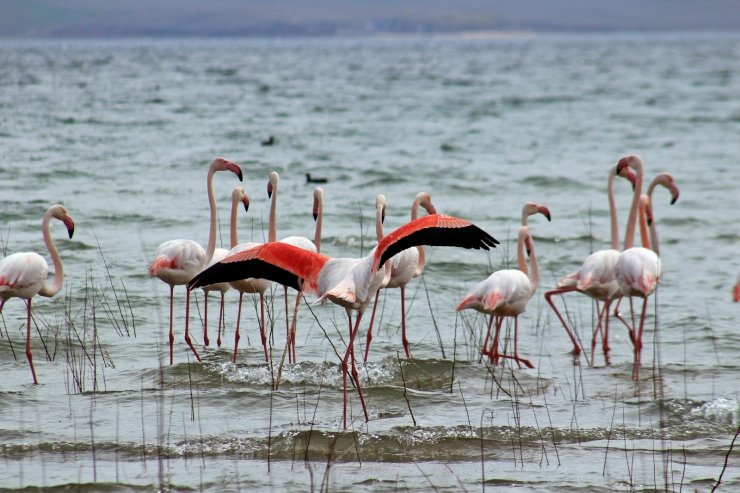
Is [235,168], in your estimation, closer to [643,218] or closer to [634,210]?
[634,210]

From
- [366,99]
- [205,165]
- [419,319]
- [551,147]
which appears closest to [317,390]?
[419,319]

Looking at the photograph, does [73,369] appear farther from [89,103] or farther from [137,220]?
[89,103]

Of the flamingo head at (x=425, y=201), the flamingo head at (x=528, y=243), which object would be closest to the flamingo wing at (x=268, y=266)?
the flamingo head at (x=425, y=201)

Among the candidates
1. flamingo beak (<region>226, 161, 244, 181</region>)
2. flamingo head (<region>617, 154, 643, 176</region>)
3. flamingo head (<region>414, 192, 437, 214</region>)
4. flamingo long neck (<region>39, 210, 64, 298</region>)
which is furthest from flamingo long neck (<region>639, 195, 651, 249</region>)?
flamingo long neck (<region>39, 210, 64, 298</region>)

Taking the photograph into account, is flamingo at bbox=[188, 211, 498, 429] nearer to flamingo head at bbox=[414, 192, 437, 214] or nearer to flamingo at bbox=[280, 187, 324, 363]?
flamingo at bbox=[280, 187, 324, 363]

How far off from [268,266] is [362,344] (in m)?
2.19

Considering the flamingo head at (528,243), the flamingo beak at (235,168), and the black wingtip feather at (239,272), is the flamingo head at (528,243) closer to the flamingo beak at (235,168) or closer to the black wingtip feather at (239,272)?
the flamingo beak at (235,168)

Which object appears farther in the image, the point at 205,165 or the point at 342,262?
the point at 205,165

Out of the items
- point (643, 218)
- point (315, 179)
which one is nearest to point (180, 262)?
point (643, 218)

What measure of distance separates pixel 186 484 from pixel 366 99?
2822cm

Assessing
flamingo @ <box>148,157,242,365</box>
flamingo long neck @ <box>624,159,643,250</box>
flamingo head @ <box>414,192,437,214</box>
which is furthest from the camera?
flamingo long neck @ <box>624,159,643,250</box>

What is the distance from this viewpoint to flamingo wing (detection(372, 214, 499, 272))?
16.9 feet

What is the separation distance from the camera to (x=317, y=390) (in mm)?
6445

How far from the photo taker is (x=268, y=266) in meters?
5.63
